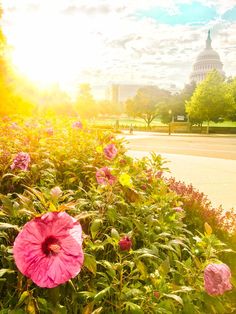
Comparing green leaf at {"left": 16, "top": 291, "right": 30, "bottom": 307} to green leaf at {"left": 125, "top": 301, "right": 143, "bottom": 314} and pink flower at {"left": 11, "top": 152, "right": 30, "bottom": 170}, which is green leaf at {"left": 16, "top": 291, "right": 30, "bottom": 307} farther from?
pink flower at {"left": 11, "top": 152, "right": 30, "bottom": 170}

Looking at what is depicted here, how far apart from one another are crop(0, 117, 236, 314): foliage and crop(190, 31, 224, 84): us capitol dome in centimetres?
13432

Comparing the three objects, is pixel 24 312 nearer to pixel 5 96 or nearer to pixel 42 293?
pixel 42 293

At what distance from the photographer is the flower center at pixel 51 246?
1.15 metres

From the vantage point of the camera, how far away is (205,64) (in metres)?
138

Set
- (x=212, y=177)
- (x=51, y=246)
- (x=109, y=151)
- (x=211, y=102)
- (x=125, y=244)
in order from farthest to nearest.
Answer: (x=211, y=102) → (x=212, y=177) → (x=109, y=151) → (x=125, y=244) → (x=51, y=246)

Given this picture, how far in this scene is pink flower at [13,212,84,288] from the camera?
3.70 ft

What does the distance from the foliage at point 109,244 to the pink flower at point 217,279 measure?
16cm

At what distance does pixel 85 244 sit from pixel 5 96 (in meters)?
16.7

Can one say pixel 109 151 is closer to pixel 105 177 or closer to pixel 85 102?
pixel 105 177

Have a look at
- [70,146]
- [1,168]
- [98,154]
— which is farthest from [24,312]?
[70,146]

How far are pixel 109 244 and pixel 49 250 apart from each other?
116cm

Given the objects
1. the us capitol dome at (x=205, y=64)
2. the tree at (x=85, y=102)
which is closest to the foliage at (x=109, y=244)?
the tree at (x=85, y=102)

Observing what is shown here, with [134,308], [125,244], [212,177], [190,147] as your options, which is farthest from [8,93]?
[134,308]

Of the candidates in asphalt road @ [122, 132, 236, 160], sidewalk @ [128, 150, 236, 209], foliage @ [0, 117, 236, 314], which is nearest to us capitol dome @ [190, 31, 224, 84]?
asphalt road @ [122, 132, 236, 160]
